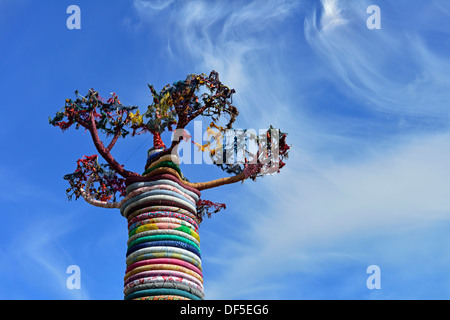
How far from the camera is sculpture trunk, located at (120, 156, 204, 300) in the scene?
44.2 feet

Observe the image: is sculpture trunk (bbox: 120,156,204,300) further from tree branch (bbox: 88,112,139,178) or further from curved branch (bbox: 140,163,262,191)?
tree branch (bbox: 88,112,139,178)

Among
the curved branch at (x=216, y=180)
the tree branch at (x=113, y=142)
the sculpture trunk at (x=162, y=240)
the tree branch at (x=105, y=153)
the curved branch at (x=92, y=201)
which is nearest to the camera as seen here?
the sculpture trunk at (x=162, y=240)

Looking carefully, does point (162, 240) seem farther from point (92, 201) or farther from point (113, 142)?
point (113, 142)

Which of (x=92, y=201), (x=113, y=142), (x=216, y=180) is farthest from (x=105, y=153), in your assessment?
(x=216, y=180)

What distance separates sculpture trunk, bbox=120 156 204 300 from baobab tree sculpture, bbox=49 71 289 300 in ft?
0.07

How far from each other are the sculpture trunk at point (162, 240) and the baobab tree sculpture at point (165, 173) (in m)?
0.02

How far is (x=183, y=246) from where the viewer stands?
14.3m

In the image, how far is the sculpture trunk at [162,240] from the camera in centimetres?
1348

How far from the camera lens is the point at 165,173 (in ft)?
50.6

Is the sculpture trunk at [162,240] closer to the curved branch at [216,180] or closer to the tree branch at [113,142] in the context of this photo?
the curved branch at [216,180]

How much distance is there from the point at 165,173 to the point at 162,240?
78.3 inches

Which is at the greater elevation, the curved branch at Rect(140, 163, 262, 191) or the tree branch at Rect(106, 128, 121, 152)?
the tree branch at Rect(106, 128, 121, 152)
